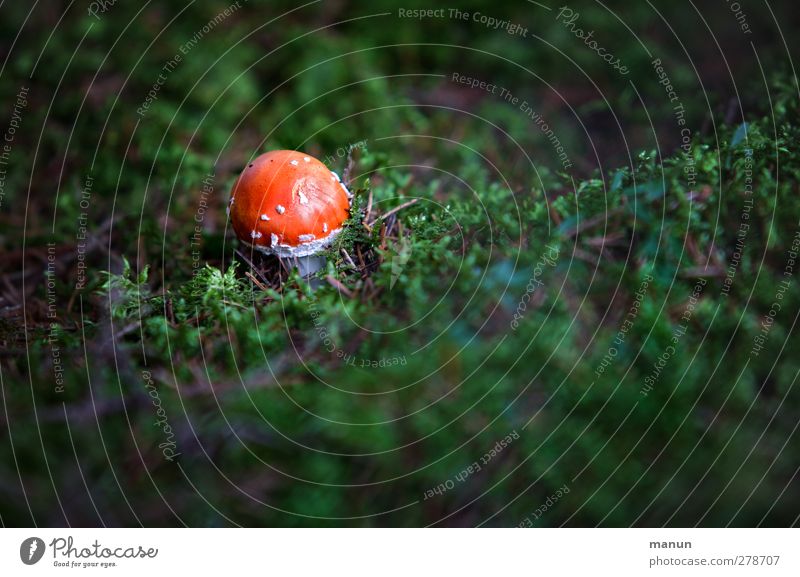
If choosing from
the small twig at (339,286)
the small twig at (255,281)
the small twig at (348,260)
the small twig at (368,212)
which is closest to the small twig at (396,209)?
the small twig at (368,212)

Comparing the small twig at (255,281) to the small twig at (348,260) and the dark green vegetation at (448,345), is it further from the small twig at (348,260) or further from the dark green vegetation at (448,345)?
the small twig at (348,260)

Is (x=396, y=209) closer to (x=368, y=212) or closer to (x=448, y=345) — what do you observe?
(x=368, y=212)

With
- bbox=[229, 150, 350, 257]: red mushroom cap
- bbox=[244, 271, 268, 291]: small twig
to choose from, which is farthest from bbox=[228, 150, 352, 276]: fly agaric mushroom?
bbox=[244, 271, 268, 291]: small twig

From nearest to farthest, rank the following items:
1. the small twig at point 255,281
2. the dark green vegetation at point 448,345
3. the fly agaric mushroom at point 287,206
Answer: the dark green vegetation at point 448,345 → the fly agaric mushroom at point 287,206 → the small twig at point 255,281

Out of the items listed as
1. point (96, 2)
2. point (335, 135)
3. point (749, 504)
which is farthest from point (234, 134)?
point (749, 504)

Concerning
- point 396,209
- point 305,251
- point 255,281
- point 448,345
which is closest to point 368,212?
point 396,209

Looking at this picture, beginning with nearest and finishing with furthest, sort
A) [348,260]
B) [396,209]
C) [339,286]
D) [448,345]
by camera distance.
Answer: [448,345]
[339,286]
[348,260]
[396,209]

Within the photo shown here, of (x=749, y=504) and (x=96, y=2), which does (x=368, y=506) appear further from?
Answer: (x=96, y=2)
